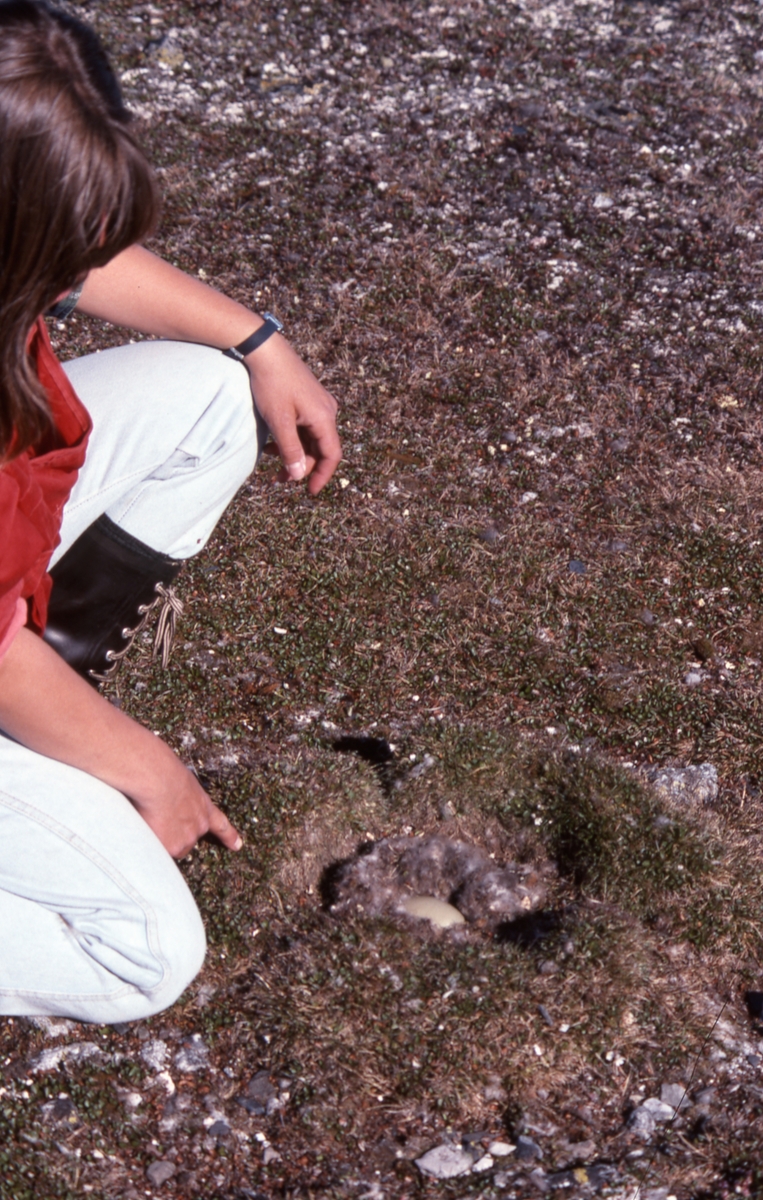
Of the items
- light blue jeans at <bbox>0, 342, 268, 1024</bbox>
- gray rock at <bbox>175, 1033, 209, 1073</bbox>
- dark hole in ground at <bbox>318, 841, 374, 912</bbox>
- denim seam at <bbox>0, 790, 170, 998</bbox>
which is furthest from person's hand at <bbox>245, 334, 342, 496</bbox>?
gray rock at <bbox>175, 1033, 209, 1073</bbox>

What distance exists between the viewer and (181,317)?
9.71ft

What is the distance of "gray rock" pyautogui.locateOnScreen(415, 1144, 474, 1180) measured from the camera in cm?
242

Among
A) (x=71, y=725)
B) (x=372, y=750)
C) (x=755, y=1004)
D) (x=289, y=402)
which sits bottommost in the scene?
(x=755, y=1004)

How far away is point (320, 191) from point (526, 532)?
2.58 meters

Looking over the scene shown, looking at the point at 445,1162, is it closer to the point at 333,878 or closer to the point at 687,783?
the point at 333,878

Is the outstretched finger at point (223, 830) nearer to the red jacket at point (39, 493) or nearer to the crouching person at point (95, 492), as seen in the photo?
the crouching person at point (95, 492)

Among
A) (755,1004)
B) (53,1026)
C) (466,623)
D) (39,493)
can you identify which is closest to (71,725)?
(39,493)

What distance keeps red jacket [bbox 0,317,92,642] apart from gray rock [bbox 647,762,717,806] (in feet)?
6.25

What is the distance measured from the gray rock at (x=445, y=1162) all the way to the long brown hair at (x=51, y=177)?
6.00 feet

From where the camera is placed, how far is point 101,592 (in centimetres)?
298

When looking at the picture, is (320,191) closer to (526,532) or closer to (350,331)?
(350,331)

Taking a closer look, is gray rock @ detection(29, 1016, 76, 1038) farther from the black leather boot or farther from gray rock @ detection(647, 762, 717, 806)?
gray rock @ detection(647, 762, 717, 806)

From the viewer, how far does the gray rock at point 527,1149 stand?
245 centimetres

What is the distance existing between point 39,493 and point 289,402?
2.89 ft
